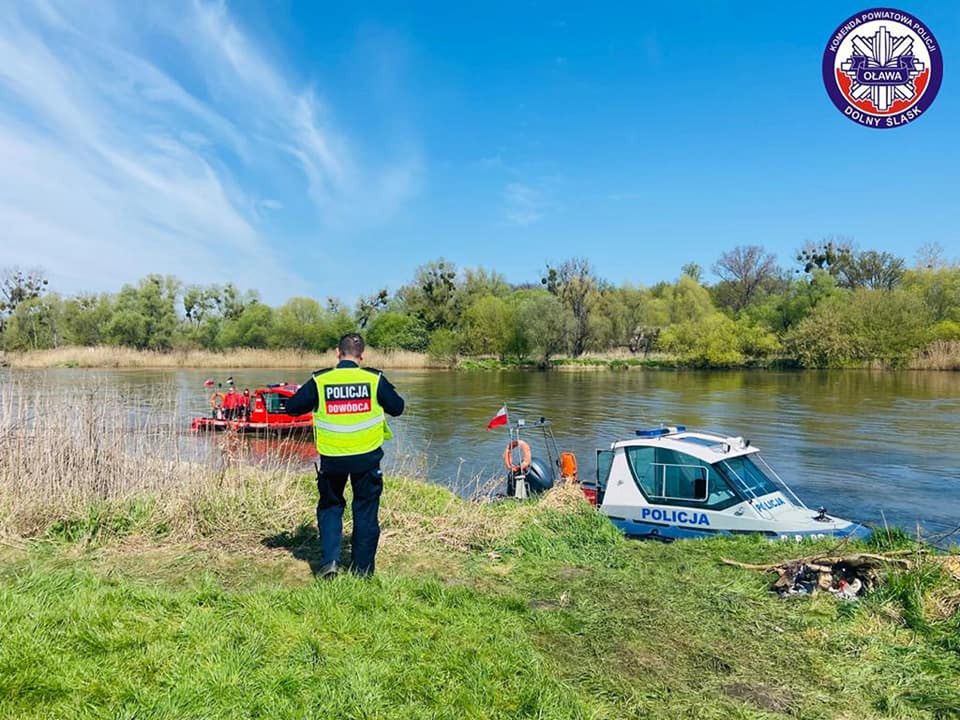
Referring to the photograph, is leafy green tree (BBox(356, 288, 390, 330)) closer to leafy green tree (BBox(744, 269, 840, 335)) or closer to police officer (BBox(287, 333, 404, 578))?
leafy green tree (BBox(744, 269, 840, 335))


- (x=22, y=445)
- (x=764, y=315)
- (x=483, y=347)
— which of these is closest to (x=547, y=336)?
(x=483, y=347)

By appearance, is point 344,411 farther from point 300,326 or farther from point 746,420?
point 300,326

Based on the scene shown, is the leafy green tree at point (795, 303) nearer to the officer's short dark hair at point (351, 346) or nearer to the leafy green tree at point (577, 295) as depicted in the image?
the leafy green tree at point (577, 295)

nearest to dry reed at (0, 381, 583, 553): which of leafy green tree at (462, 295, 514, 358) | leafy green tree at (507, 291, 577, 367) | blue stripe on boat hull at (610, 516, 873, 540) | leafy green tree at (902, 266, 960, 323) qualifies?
blue stripe on boat hull at (610, 516, 873, 540)

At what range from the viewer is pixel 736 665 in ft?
14.0

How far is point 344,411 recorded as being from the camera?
220 inches

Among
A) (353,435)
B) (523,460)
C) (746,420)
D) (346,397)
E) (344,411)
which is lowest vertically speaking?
(746,420)

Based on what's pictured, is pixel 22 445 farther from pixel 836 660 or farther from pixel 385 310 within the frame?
pixel 385 310

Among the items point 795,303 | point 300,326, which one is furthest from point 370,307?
point 795,303

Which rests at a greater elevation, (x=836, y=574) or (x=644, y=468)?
(x=644, y=468)

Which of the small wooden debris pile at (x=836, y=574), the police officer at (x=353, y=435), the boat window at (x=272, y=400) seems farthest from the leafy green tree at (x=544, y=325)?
the police officer at (x=353, y=435)

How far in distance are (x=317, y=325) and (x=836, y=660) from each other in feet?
258

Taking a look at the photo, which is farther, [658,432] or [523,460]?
[523,460]

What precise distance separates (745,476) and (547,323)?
183 ft
